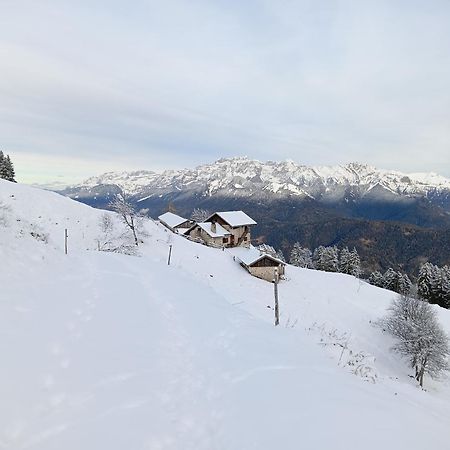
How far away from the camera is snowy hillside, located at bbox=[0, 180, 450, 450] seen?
5.33m

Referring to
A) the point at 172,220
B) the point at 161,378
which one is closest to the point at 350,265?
the point at 172,220

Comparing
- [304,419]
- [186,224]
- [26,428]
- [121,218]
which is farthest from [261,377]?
[186,224]

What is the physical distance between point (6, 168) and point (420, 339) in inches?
3246

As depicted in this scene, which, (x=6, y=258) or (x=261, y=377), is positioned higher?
(x=6, y=258)

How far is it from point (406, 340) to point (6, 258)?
3289 cm

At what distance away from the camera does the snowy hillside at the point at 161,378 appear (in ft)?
17.5

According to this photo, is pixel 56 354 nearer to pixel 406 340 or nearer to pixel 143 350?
pixel 143 350

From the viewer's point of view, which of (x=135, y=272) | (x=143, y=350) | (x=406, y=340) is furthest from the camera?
(x=406, y=340)

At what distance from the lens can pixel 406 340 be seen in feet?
99.2

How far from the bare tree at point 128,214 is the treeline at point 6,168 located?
38.0 meters

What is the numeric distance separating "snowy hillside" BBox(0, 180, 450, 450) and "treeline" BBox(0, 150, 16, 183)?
65.4m

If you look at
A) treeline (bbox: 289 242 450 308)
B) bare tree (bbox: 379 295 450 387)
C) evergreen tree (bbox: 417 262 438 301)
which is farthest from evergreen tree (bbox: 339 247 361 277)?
bare tree (bbox: 379 295 450 387)

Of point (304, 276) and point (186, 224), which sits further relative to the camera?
point (186, 224)

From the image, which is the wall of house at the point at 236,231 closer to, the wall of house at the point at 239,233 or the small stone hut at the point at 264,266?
the wall of house at the point at 239,233
